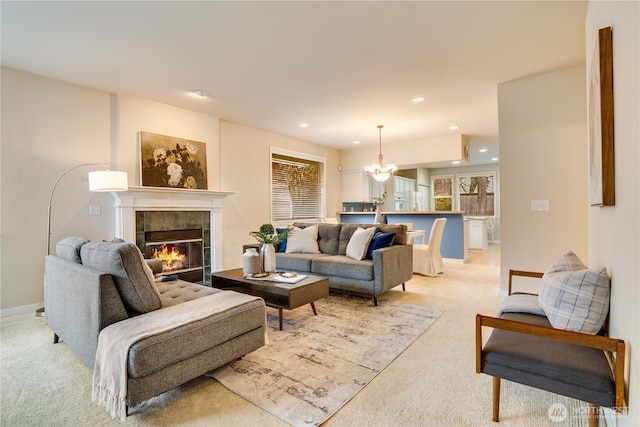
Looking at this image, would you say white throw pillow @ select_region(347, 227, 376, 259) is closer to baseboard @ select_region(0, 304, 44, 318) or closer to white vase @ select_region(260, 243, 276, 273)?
white vase @ select_region(260, 243, 276, 273)

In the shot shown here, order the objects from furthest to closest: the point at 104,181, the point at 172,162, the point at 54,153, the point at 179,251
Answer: the point at 179,251 < the point at 172,162 < the point at 54,153 < the point at 104,181

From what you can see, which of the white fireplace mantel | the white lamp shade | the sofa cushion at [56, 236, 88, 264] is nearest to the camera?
the sofa cushion at [56, 236, 88, 264]

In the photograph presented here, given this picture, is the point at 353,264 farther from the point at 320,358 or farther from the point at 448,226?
the point at 448,226

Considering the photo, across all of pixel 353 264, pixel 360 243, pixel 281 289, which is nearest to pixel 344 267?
pixel 353 264

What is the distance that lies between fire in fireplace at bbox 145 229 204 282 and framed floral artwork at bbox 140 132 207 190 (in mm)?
701

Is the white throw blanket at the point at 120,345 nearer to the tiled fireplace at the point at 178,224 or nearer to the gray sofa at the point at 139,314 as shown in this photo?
the gray sofa at the point at 139,314

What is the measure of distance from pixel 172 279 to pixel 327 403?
1.91 metres

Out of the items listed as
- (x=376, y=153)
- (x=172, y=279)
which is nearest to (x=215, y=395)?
(x=172, y=279)

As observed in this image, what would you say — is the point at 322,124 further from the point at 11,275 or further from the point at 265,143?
the point at 11,275

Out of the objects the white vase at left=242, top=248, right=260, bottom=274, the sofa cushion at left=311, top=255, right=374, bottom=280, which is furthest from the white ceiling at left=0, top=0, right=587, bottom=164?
the sofa cushion at left=311, top=255, right=374, bottom=280

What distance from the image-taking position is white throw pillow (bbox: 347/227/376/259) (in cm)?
372

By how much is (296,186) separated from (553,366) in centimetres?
578

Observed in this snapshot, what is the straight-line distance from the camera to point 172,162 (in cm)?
439

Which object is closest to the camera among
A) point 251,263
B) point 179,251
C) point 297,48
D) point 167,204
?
point 297,48
